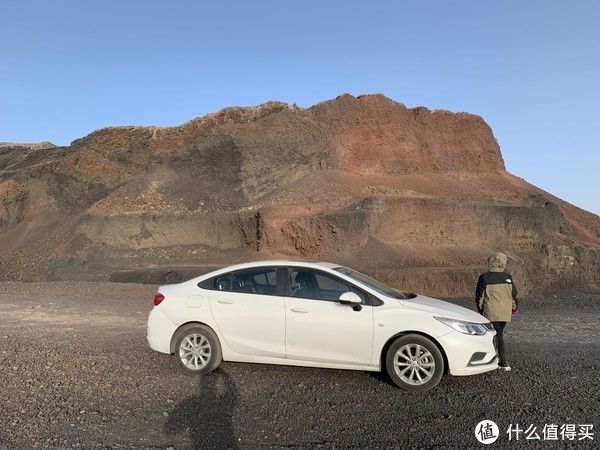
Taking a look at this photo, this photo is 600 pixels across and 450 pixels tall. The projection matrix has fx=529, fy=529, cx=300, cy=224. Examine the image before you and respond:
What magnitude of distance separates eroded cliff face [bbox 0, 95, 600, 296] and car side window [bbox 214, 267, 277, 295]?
1152cm

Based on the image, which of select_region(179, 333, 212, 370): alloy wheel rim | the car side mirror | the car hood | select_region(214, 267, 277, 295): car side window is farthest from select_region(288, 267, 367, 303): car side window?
select_region(179, 333, 212, 370): alloy wheel rim

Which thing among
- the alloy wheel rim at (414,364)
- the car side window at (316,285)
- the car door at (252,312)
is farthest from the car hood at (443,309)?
the car door at (252,312)

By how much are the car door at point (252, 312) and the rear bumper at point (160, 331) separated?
25.8 inches

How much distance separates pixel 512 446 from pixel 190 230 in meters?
20.8

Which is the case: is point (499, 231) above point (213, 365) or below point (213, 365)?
above

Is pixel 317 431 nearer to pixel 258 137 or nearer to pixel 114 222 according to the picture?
pixel 114 222

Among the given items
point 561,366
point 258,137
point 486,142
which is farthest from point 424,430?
point 486,142

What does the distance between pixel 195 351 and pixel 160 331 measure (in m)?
0.58

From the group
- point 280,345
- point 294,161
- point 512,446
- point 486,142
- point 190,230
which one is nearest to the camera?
point 512,446

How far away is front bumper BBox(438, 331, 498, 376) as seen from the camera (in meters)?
5.96

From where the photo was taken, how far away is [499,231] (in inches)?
877

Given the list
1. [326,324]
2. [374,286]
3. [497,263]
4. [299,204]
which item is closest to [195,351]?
[326,324]

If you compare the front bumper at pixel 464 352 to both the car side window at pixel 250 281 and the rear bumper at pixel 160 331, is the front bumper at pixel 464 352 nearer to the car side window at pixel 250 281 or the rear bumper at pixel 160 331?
the car side window at pixel 250 281

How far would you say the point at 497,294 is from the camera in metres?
7.01
